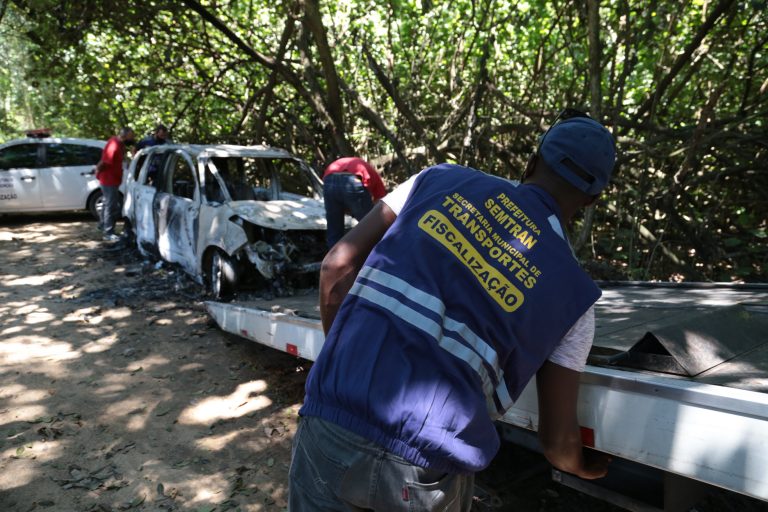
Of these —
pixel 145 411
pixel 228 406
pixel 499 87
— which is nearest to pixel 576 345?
pixel 228 406

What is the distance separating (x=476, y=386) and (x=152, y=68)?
12130 millimetres

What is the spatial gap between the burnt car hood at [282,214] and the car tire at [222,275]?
22.1 inches

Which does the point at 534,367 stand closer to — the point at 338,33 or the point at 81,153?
the point at 338,33

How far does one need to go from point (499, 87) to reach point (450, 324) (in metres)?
9.19

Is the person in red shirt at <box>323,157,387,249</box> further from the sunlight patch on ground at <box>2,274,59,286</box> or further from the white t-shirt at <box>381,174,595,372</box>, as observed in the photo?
the white t-shirt at <box>381,174,595,372</box>

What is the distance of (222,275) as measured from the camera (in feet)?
22.2

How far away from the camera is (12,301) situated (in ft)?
22.9

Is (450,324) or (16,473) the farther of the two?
(16,473)

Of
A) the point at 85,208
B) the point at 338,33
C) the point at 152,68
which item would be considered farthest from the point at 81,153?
the point at 338,33

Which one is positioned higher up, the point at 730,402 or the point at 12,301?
the point at 730,402

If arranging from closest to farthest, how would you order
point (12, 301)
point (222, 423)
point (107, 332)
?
1. point (222, 423)
2. point (107, 332)
3. point (12, 301)

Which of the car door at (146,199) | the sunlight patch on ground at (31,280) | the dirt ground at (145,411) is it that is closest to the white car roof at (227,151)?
the car door at (146,199)

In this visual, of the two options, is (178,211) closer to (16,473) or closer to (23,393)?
(23,393)

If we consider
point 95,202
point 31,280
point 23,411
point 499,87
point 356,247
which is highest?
point 499,87
